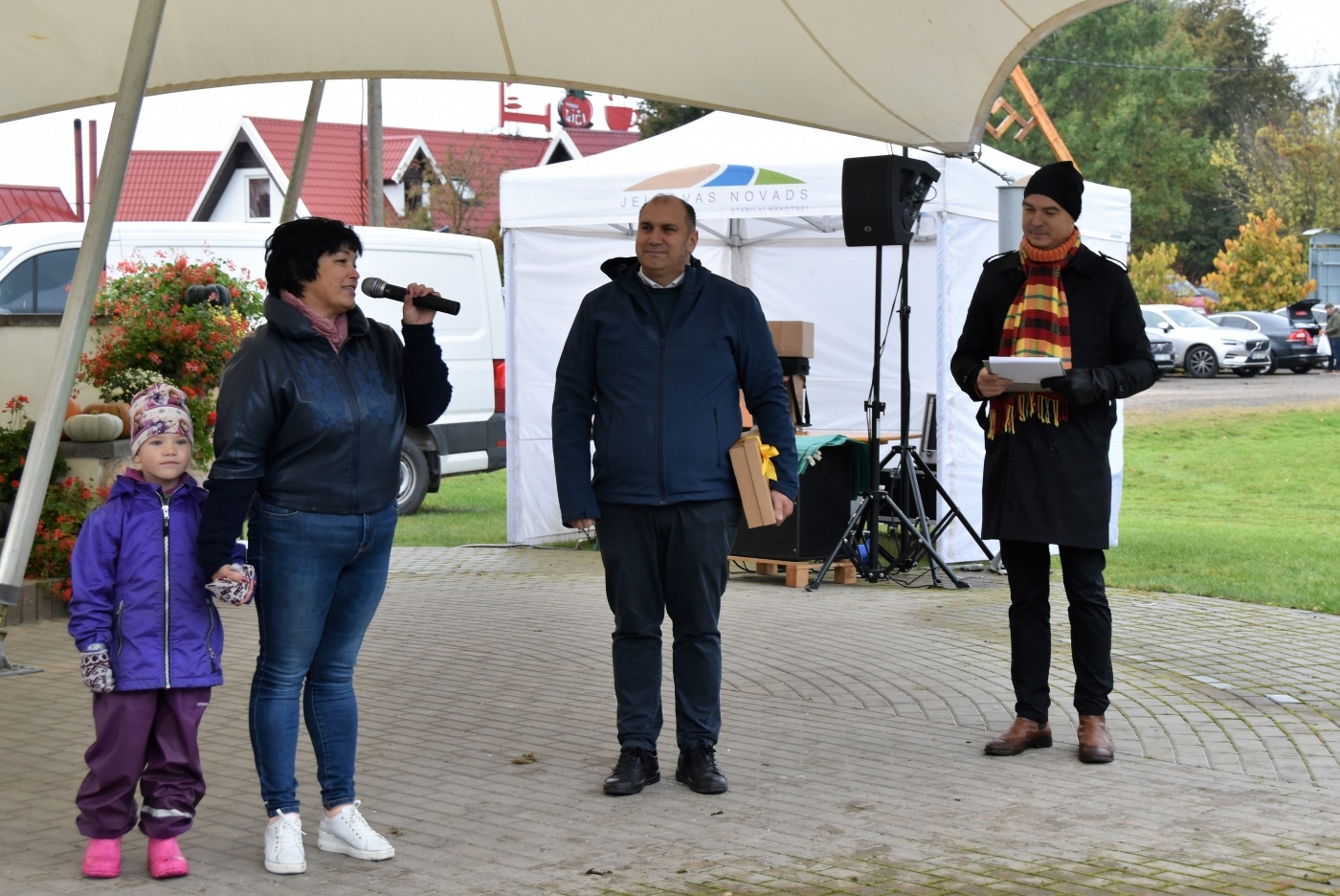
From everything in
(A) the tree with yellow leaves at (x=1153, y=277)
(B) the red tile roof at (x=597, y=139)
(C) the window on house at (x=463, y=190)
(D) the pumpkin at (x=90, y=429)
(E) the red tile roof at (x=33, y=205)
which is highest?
(B) the red tile roof at (x=597, y=139)

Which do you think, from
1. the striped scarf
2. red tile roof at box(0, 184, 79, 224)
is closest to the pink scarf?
the striped scarf

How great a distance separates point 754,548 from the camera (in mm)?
10258

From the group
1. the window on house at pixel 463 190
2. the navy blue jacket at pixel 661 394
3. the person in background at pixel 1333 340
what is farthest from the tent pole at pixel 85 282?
the window on house at pixel 463 190

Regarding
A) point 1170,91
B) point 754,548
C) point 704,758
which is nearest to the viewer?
point 704,758

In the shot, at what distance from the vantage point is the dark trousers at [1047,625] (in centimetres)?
533

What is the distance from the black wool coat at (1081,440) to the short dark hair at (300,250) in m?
2.36

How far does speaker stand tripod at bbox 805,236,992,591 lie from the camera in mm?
9609

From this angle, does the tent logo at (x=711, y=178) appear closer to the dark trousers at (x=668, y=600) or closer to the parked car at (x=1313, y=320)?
the dark trousers at (x=668, y=600)

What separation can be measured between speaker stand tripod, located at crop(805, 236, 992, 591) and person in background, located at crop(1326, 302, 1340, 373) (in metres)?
24.7

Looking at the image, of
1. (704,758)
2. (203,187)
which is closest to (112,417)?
(704,758)

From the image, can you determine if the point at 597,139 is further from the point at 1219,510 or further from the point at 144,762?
the point at 144,762

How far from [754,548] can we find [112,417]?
419 centimetres

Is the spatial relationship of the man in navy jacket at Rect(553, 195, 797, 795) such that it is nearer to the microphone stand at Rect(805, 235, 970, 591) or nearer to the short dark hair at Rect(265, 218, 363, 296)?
the short dark hair at Rect(265, 218, 363, 296)

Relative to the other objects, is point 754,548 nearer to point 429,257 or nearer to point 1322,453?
point 429,257
